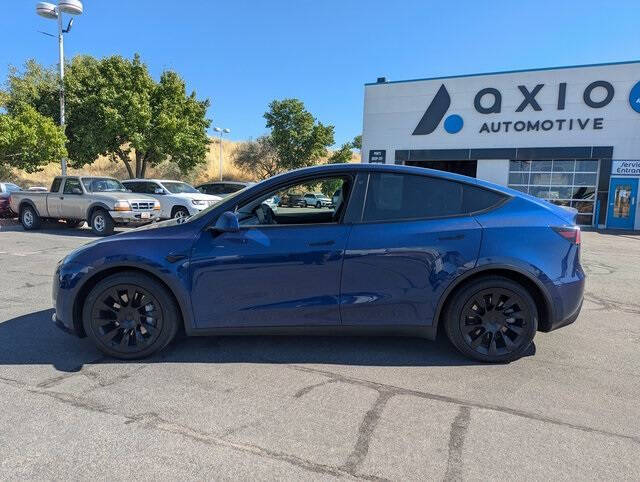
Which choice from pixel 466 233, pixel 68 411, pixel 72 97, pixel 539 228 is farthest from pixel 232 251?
pixel 72 97

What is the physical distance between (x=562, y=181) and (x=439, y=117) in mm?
7070

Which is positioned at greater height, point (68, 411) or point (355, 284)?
point (355, 284)

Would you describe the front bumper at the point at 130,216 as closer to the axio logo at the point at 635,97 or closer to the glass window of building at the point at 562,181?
the glass window of building at the point at 562,181

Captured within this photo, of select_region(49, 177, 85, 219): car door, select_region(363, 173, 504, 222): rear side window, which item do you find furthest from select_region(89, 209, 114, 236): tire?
select_region(363, 173, 504, 222): rear side window

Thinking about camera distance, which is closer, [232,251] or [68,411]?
[68,411]

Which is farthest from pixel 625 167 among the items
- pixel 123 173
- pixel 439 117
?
pixel 123 173

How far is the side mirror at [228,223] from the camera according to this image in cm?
363

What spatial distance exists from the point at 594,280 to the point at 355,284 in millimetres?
5986

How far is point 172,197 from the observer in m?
15.0

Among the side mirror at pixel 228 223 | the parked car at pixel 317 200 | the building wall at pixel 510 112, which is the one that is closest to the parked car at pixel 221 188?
the building wall at pixel 510 112

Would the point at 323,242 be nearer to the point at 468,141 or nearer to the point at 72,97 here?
the point at 468,141

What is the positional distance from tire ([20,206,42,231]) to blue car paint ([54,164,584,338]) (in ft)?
40.3

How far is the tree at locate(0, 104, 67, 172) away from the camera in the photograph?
16578 millimetres

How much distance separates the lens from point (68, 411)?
3.04m
